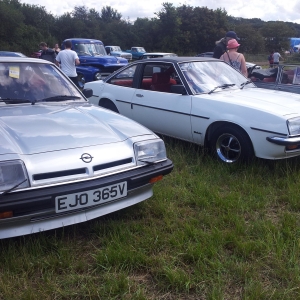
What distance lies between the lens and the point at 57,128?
3.12 m

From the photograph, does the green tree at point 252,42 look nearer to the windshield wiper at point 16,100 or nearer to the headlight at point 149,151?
the windshield wiper at point 16,100

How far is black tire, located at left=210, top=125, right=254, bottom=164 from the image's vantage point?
4.36 metres

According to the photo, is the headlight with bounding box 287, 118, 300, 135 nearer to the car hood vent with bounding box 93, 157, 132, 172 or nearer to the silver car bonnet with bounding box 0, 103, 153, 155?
the silver car bonnet with bounding box 0, 103, 153, 155

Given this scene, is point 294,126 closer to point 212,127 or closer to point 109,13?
point 212,127

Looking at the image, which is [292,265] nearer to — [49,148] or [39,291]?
[39,291]

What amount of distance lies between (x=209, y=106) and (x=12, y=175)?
2.80 metres

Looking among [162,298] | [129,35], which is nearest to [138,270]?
[162,298]

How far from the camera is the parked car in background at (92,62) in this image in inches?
509

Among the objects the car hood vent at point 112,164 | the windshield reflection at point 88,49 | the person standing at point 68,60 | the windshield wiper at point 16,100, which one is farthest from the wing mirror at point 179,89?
the windshield reflection at point 88,49

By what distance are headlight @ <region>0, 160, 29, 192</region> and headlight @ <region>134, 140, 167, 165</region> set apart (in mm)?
932

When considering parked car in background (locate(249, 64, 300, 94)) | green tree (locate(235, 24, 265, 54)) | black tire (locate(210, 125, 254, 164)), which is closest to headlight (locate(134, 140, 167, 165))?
black tire (locate(210, 125, 254, 164))

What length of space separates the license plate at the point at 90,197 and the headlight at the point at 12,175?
254 mm

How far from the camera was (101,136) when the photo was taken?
10.2ft

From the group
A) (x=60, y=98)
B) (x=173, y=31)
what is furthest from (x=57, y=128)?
(x=173, y=31)
